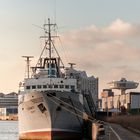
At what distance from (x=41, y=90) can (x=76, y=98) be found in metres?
4.35

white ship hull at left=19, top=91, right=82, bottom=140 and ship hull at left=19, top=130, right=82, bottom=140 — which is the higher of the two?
white ship hull at left=19, top=91, right=82, bottom=140

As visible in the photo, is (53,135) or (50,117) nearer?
(53,135)

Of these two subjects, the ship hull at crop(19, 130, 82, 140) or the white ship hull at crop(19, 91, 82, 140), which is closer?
the ship hull at crop(19, 130, 82, 140)

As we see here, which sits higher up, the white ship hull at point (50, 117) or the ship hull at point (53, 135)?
the white ship hull at point (50, 117)

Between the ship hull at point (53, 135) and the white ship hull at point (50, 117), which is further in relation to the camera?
the white ship hull at point (50, 117)

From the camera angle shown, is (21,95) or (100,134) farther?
(21,95)

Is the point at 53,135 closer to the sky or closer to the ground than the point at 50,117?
closer to the ground

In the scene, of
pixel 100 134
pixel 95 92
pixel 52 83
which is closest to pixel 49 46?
pixel 52 83

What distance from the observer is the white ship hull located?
206ft

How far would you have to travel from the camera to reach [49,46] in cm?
7531

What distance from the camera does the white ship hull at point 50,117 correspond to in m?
62.9

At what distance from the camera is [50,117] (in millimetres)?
62844

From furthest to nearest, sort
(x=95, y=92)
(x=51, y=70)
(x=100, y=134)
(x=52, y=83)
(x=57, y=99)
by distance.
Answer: (x=95, y=92) < (x=51, y=70) < (x=52, y=83) < (x=57, y=99) < (x=100, y=134)

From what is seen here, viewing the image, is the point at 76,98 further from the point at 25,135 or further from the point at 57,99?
the point at 25,135
